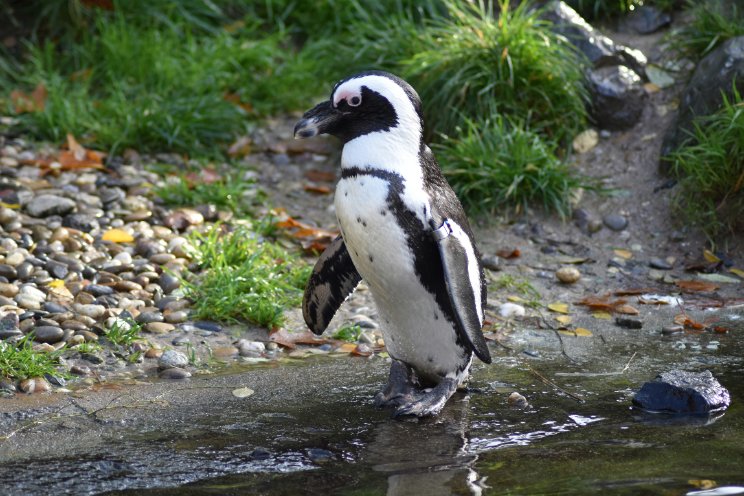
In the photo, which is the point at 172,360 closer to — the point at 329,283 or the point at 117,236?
the point at 329,283

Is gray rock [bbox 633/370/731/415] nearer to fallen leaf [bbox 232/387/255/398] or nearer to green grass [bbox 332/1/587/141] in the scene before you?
fallen leaf [bbox 232/387/255/398]

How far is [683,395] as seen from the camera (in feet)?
11.3

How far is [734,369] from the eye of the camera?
12.7 ft

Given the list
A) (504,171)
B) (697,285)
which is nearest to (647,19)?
(504,171)

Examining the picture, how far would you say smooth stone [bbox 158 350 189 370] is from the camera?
4.00m

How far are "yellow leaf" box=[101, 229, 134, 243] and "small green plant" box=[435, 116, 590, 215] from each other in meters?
1.64

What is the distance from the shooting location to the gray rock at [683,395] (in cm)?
341

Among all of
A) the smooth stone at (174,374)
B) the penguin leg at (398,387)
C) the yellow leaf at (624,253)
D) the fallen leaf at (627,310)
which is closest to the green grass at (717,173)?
the yellow leaf at (624,253)

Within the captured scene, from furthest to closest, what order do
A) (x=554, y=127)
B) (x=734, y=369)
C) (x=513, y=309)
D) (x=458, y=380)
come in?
1. (x=554, y=127)
2. (x=513, y=309)
3. (x=734, y=369)
4. (x=458, y=380)

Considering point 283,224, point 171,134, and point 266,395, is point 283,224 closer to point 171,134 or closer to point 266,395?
point 171,134

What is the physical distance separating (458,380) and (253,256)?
4.81ft

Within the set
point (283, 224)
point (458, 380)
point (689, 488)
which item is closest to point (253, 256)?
point (283, 224)

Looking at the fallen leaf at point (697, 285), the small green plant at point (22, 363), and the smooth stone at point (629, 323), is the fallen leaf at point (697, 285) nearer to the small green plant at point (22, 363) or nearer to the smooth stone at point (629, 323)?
the smooth stone at point (629, 323)

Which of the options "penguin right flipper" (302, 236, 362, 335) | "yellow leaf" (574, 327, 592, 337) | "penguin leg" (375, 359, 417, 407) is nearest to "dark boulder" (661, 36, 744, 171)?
"yellow leaf" (574, 327, 592, 337)
